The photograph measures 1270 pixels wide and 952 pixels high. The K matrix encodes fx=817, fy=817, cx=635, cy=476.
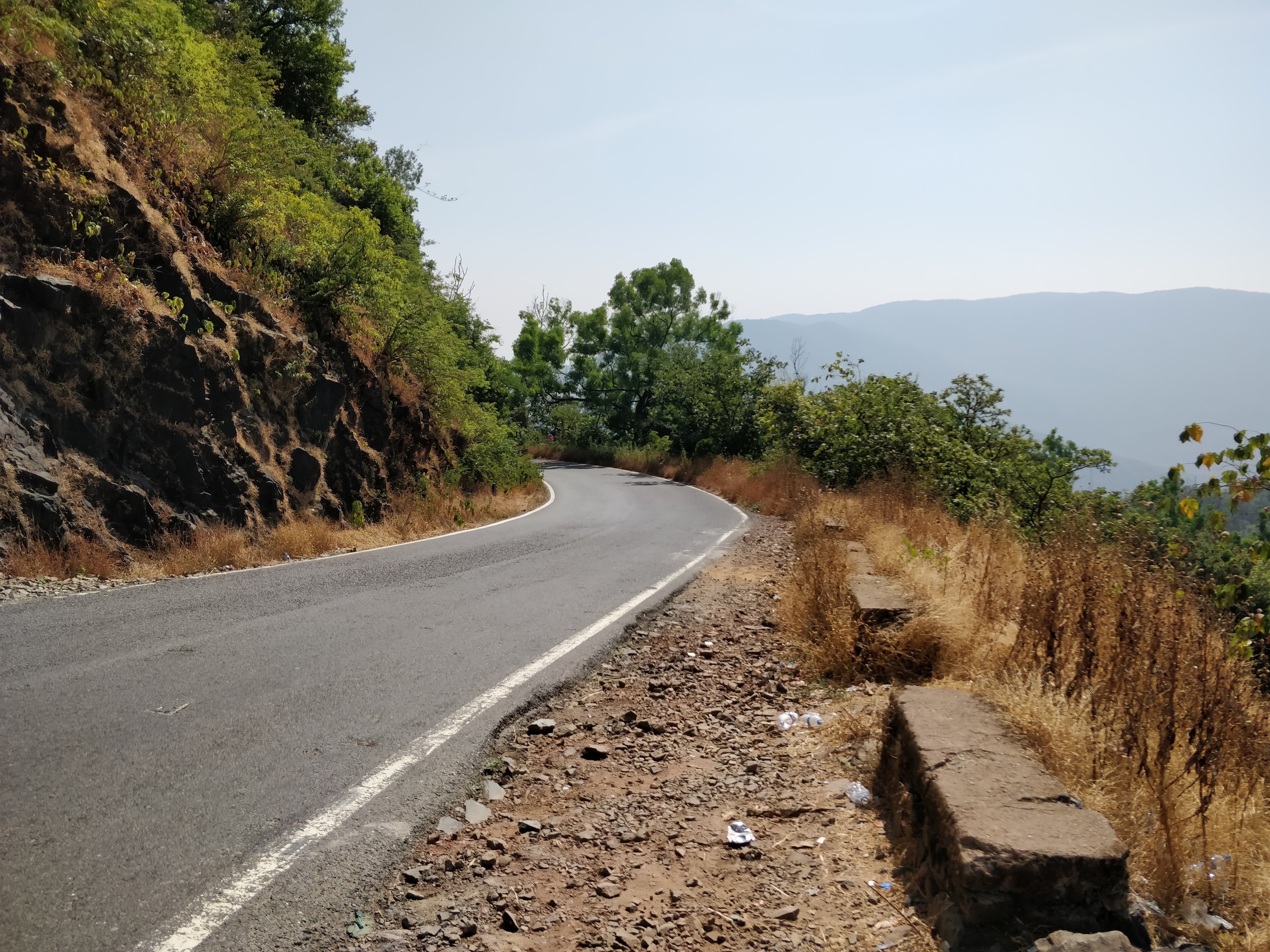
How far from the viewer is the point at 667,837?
12.5 feet

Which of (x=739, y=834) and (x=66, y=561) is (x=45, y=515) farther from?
(x=739, y=834)

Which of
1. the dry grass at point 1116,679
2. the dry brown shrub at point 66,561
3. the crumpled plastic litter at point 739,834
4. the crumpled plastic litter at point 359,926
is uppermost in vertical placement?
the dry brown shrub at point 66,561

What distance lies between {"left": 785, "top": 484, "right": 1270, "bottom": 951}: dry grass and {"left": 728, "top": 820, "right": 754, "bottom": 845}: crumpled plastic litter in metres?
1.34

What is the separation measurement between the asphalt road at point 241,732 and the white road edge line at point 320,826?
0.01m

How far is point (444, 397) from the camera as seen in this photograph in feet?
60.1

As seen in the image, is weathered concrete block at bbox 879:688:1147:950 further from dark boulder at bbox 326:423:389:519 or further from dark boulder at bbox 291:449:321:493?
dark boulder at bbox 326:423:389:519

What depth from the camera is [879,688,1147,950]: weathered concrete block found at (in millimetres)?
2645

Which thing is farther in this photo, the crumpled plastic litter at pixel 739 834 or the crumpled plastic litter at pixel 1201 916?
the crumpled plastic litter at pixel 739 834

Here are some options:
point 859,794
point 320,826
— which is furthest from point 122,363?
point 859,794

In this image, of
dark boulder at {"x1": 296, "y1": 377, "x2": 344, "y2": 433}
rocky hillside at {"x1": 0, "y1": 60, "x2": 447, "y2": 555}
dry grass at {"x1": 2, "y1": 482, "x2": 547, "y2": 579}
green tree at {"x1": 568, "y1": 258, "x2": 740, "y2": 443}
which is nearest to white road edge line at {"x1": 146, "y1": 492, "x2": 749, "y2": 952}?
dry grass at {"x1": 2, "y1": 482, "x2": 547, "y2": 579}

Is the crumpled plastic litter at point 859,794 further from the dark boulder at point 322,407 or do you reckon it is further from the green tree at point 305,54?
the green tree at point 305,54

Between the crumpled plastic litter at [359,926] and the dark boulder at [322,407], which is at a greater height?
the dark boulder at [322,407]

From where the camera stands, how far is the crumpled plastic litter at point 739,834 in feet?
12.2

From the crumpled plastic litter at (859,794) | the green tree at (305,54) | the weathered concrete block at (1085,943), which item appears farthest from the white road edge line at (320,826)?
the green tree at (305,54)
